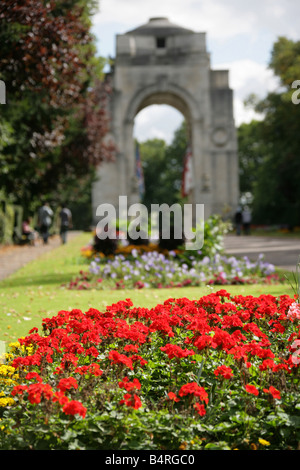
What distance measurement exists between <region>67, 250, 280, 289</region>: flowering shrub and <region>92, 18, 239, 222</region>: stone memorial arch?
2462 centimetres

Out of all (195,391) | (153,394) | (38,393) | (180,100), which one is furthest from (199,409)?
(180,100)

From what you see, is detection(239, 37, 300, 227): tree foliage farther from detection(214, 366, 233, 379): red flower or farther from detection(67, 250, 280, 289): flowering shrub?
detection(214, 366, 233, 379): red flower

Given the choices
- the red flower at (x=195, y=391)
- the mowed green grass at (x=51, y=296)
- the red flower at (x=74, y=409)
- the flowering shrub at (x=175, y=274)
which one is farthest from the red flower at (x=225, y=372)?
the flowering shrub at (x=175, y=274)

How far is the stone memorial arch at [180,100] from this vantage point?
3538cm

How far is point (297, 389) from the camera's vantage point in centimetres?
339

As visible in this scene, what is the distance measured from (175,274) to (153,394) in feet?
21.5

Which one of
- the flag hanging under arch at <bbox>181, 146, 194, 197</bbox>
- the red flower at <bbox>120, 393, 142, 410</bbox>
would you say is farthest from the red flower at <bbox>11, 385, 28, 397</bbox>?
the flag hanging under arch at <bbox>181, 146, 194, 197</bbox>

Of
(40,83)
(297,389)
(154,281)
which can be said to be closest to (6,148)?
(40,83)

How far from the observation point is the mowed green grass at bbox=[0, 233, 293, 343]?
6.35 metres

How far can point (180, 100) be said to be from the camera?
36500 mm

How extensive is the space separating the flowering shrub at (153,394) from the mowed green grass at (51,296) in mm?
1804

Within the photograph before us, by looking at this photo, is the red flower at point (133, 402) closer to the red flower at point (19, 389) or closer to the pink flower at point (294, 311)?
the red flower at point (19, 389)
